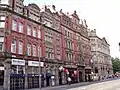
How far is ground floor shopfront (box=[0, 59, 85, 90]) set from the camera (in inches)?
1299

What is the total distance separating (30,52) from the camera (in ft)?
129

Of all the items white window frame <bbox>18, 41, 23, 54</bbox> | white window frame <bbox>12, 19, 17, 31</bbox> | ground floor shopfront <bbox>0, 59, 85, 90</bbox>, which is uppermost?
white window frame <bbox>12, 19, 17, 31</bbox>

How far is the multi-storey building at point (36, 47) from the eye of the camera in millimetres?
34125

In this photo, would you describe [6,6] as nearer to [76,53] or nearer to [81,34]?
[76,53]

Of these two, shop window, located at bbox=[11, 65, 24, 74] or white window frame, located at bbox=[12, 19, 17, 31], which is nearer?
shop window, located at bbox=[11, 65, 24, 74]

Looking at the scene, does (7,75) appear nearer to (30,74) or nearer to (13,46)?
(13,46)

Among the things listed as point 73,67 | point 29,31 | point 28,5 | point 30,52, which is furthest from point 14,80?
point 73,67

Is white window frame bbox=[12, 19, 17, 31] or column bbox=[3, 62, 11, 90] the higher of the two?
white window frame bbox=[12, 19, 17, 31]

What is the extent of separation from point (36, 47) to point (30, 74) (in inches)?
235

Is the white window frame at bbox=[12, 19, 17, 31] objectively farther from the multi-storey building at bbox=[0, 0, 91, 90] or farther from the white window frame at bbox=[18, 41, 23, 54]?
the white window frame at bbox=[18, 41, 23, 54]

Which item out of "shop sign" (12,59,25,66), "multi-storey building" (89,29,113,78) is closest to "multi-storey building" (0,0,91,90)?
"shop sign" (12,59,25,66)

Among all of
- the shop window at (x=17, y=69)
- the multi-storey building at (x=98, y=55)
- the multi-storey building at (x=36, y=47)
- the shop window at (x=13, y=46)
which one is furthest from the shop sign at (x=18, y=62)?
the multi-storey building at (x=98, y=55)

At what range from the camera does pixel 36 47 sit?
41.5 metres

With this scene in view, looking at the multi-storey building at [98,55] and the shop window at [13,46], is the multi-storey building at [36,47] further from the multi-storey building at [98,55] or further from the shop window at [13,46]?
the multi-storey building at [98,55]
